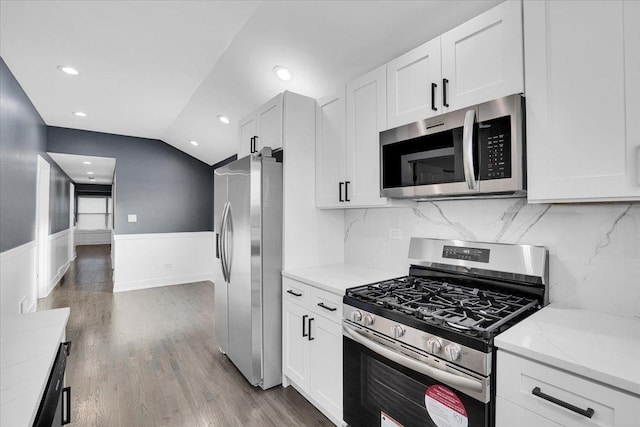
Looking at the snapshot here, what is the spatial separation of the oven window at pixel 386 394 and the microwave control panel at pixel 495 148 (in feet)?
3.08

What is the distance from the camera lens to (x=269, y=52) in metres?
2.62

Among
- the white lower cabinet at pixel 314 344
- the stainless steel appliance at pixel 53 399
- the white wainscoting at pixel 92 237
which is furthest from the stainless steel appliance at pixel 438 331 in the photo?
the white wainscoting at pixel 92 237

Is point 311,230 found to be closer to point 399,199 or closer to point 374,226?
point 374,226

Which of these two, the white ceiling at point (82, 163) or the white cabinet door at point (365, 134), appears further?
the white ceiling at point (82, 163)

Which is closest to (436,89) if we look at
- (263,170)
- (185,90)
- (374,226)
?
(374,226)

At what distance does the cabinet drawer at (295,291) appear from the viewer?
2.14 metres

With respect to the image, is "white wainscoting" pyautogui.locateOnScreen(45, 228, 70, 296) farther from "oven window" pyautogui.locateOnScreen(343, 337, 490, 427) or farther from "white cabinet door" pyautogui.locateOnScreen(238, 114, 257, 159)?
"oven window" pyautogui.locateOnScreen(343, 337, 490, 427)

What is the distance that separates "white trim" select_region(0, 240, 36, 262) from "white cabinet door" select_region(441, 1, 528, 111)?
3.99 meters

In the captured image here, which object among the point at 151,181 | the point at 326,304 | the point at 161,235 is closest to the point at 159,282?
the point at 161,235

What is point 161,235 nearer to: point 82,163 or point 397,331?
point 82,163

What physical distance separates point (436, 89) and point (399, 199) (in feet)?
2.17

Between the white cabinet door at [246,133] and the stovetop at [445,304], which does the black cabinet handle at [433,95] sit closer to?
the stovetop at [445,304]

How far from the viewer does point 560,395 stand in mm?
980

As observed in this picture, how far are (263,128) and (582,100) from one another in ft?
7.09
